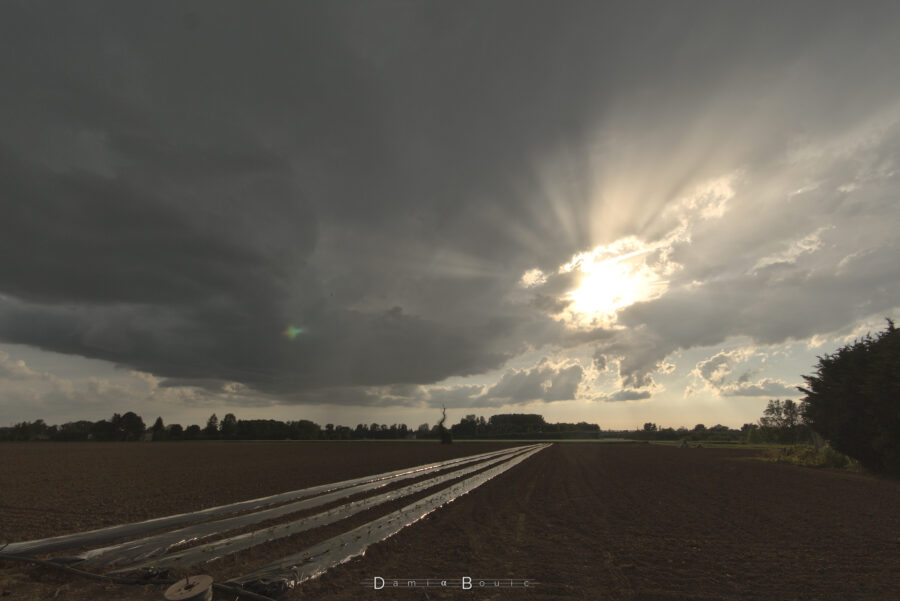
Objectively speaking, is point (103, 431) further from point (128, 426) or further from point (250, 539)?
point (250, 539)

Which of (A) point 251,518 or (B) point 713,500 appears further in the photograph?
(B) point 713,500

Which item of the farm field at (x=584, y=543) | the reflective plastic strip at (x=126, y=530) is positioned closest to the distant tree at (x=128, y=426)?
the farm field at (x=584, y=543)

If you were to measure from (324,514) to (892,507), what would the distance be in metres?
21.7

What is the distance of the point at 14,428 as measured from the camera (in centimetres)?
16650

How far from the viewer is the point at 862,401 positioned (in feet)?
105

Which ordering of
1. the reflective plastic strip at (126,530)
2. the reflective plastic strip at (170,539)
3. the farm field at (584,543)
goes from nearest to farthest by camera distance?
1. the farm field at (584,543)
2. the reflective plastic strip at (170,539)
3. the reflective plastic strip at (126,530)

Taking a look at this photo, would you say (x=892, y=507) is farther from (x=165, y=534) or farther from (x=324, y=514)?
(x=165, y=534)

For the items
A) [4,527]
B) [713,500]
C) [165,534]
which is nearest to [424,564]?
[165,534]

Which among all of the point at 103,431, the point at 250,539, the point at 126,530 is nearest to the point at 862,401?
the point at 250,539

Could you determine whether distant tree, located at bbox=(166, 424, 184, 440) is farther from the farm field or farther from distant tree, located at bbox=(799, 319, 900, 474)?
distant tree, located at bbox=(799, 319, 900, 474)

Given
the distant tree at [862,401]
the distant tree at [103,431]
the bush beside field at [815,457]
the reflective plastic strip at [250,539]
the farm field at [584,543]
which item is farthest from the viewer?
the distant tree at [103,431]

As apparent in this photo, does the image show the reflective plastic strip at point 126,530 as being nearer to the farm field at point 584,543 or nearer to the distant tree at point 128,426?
the farm field at point 584,543

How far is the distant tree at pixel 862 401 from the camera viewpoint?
28.0 m

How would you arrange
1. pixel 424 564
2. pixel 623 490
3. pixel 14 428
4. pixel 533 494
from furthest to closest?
pixel 14 428
pixel 623 490
pixel 533 494
pixel 424 564
